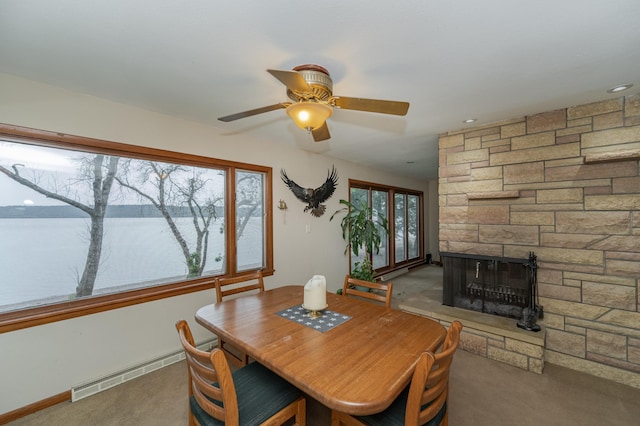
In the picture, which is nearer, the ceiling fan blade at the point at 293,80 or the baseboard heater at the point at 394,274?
the ceiling fan blade at the point at 293,80

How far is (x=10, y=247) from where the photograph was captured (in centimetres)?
186

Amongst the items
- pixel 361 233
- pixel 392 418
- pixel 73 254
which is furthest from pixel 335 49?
pixel 361 233

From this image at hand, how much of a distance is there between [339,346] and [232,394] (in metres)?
0.56

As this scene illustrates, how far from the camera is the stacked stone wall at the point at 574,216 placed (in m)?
2.18

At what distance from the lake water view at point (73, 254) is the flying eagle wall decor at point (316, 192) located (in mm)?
1452

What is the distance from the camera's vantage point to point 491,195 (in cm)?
276

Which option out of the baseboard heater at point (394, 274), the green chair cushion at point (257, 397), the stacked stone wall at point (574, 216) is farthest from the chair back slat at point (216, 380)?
the baseboard heater at point (394, 274)

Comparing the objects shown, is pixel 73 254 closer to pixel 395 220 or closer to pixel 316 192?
pixel 316 192

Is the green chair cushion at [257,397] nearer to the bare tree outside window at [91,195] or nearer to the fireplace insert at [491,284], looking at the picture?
the bare tree outside window at [91,195]

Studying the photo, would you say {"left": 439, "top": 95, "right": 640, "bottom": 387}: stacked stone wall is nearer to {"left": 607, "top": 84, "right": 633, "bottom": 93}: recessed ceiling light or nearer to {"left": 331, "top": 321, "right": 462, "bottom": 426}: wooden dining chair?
{"left": 607, "top": 84, "right": 633, "bottom": 93}: recessed ceiling light

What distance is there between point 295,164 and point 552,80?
2.79 meters

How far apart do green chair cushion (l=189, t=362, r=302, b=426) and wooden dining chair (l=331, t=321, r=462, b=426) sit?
0.29m

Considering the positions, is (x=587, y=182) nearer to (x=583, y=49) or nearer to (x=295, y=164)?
(x=583, y=49)

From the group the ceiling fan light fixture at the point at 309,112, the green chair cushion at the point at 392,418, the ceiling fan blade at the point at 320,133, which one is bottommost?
the green chair cushion at the point at 392,418
